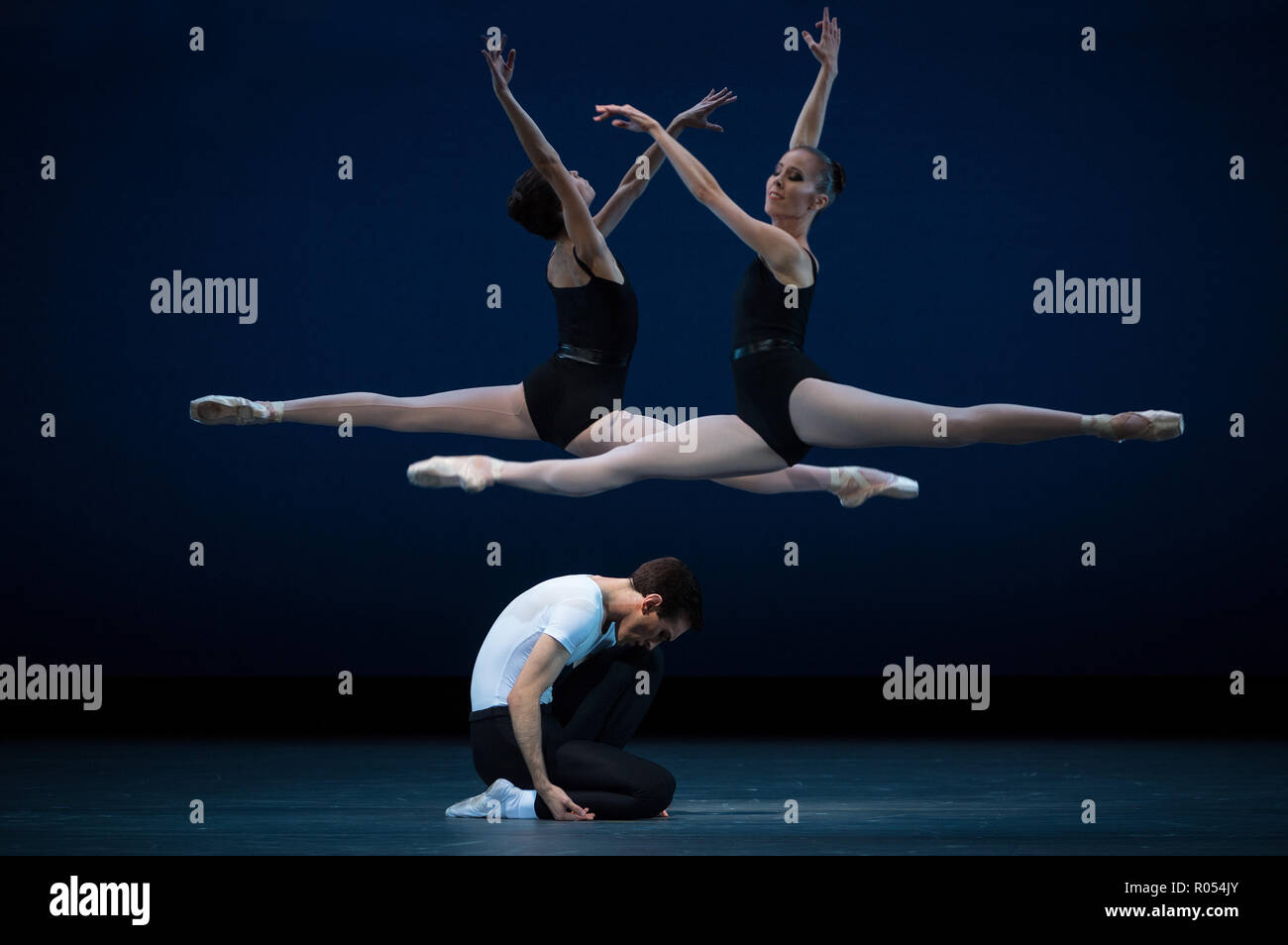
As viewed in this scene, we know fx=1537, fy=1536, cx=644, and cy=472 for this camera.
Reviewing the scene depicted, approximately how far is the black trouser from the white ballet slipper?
2.0 inches

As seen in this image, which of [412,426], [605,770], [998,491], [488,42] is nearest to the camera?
[605,770]

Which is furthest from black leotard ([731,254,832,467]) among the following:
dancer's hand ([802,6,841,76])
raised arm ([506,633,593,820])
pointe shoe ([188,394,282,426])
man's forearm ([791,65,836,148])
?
pointe shoe ([188,394,282,426])

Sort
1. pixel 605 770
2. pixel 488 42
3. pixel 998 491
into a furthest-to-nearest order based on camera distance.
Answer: pixel 998 491 → pixel 488 42 → pixel 605 770

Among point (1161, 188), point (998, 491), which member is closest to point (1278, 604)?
point (998, 491)

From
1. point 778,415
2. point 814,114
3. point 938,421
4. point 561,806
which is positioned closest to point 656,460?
point 778,415

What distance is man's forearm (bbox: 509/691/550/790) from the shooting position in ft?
14.3

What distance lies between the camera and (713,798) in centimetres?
514

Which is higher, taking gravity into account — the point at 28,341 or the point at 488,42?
the point at 488,42

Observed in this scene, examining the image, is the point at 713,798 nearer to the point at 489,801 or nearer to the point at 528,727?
the point at 489,801

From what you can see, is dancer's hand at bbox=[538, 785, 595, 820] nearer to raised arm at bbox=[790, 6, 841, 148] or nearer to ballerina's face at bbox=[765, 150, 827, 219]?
ballerina's face at bbox=[765, 150, 827, 219]

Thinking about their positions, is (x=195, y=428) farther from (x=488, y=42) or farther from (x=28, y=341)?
(x=488, y=42)

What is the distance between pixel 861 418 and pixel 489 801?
1608 mm

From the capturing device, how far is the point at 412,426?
525cm

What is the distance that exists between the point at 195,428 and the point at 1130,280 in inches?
198
